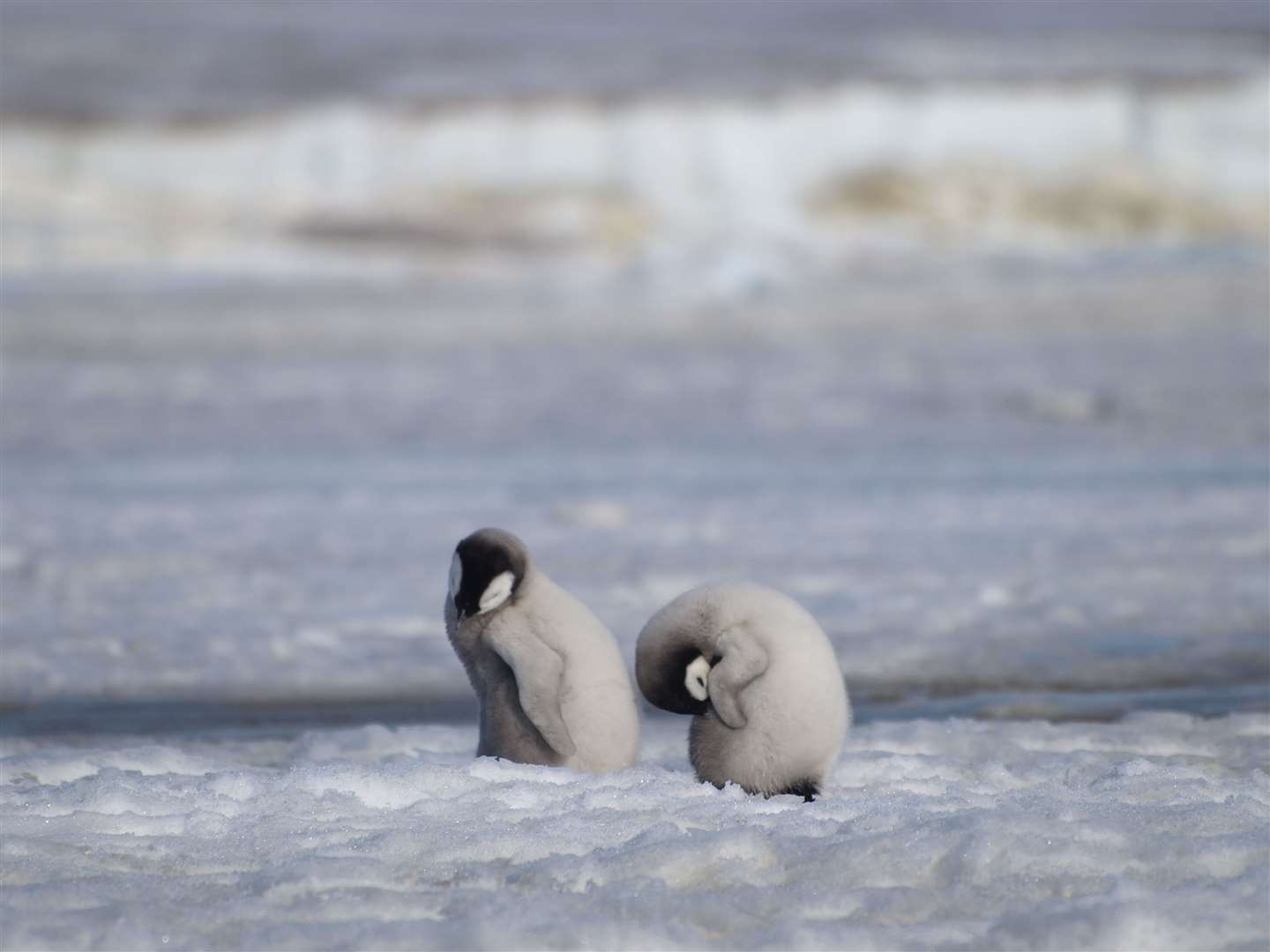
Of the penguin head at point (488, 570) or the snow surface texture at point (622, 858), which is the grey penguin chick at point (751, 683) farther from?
the penguin head at point (488, 570)

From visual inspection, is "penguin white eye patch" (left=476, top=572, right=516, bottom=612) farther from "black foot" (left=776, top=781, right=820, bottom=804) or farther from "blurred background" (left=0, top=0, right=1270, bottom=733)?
"blurred background" (left=0, top=0, right=1270, bottom=733)

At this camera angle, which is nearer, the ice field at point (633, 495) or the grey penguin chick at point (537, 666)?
the ice field at point (633, 495)

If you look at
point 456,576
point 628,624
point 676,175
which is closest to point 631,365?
point 628,624

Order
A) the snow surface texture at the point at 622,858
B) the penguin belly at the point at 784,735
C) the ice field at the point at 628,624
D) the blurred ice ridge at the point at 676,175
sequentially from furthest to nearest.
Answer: the blurred ice ridge at the point at 676,175 → the penguin belly at the point at 784,735 → the ice field at the point at 628,624 → the snow surface texture at the point at 622,858

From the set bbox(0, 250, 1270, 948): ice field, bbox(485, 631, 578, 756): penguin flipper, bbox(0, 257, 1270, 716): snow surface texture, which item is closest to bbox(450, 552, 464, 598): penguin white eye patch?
bbox(485, 631, 578, 756): penguin flipper

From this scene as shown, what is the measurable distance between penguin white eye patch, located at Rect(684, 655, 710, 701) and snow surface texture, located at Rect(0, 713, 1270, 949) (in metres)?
0.17

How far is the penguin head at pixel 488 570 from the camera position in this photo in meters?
3.20

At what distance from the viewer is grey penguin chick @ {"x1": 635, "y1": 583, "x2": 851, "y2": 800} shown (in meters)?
3.06

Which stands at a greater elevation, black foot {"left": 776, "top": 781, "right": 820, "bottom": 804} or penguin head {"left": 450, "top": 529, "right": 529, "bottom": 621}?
penguin head {"left": 450, "top": 529, "right": 529, "bottom": 621}

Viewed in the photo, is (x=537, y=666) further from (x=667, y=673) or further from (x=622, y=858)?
(x=622, y=858)

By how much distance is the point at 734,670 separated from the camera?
121 inches

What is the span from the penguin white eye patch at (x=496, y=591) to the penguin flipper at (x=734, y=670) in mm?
419

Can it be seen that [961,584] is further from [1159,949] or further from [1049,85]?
[1049,85]

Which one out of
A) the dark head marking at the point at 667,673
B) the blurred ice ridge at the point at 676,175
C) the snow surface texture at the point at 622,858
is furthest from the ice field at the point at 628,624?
the blurred ice ridge at the point at 676,175
